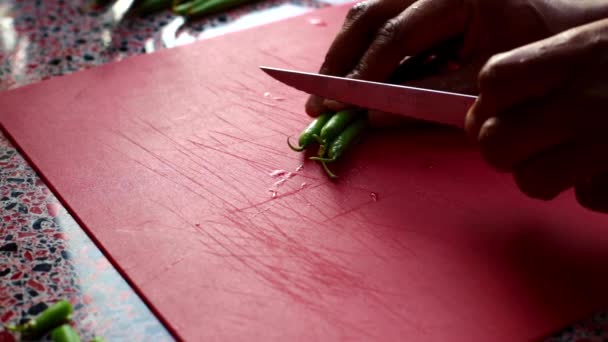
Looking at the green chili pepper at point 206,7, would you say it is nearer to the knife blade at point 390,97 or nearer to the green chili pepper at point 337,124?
the knife blade at point 390,97

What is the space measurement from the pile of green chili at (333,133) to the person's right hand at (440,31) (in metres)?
0.06

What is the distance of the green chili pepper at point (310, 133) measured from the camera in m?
2.74

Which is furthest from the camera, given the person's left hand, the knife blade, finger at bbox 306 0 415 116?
finger at bbox 306 0 415 116

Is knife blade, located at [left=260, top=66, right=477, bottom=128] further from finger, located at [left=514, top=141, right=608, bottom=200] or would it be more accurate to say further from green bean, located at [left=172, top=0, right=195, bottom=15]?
green bean, located at [left=172, top=0, right=195, bottom=15]

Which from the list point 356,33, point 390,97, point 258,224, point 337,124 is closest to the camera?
point 258,224

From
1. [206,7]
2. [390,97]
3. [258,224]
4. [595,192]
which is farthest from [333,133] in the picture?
[206,7]

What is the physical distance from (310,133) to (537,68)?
1016mm

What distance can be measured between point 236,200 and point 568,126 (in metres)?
1.13

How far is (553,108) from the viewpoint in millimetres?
2023

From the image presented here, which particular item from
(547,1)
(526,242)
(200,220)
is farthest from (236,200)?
(547,1)

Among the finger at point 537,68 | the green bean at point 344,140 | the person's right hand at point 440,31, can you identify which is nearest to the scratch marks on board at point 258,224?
the green bean at point 344,140

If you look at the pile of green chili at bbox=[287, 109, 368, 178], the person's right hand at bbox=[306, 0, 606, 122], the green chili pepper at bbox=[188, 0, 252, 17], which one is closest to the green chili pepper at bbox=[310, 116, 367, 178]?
the pile of green chili at bbox=[287, 109, 368, 178]

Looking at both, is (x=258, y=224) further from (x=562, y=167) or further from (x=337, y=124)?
(x=562, y=167)

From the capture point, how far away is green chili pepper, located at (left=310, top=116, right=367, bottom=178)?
2.66 metres
